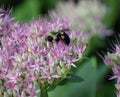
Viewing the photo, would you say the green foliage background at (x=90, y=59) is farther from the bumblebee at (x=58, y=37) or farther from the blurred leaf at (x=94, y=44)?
the bumblebee at (x=58, y=37)

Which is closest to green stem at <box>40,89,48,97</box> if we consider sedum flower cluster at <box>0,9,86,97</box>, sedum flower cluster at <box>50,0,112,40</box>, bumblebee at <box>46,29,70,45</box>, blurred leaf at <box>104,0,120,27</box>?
sedum flower cluster at <box>0,9,86,97</box>

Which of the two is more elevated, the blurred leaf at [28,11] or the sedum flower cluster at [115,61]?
the blurred leaf at [28,11]

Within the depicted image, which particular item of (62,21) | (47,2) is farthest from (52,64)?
(47,2)

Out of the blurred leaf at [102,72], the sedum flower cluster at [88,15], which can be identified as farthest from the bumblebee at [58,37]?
the sedum flower cluster at [88,15]

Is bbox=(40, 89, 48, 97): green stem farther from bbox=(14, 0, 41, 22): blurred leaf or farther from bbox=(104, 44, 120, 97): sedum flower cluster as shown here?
bbox=(14, 0, 41, 22): blurred leaf

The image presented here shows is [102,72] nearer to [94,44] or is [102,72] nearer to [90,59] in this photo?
[94,44]

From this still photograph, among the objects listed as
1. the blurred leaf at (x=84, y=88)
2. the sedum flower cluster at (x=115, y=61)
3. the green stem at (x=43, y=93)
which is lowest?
the blurred leaf at (x=84, y=88)

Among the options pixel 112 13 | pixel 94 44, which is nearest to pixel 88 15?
pixel 94 44

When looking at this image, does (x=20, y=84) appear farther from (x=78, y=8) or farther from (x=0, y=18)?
(x=78, y=8)
